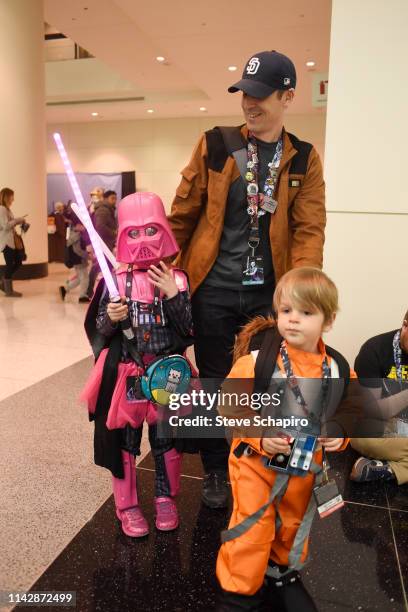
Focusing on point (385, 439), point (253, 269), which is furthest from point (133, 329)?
point (385, 439)

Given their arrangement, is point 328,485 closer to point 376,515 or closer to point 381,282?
point 376,515

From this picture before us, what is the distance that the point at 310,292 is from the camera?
4.51 ft

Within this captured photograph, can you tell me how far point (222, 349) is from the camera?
209 centimetres

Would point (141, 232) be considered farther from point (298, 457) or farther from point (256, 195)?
point (298, 457)

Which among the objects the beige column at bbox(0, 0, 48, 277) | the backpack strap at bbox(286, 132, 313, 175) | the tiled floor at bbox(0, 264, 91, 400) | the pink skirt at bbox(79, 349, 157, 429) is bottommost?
the tiled floor at bbox(0, 264, 91, 400)

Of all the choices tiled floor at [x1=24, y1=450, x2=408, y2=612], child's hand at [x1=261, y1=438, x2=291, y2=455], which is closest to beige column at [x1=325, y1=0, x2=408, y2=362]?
tiled floor at [x1=24, y1=450, x2=408, y2=612]

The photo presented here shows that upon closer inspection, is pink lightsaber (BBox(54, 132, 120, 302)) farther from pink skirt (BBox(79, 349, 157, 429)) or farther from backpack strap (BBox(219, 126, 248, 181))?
backpack strap (BBox(219, 126, 248, 181))

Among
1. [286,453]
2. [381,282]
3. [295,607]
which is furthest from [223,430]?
[381,282]

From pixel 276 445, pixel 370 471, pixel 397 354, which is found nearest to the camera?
pixel 276 445

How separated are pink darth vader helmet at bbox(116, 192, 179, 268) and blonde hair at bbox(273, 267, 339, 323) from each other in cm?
52

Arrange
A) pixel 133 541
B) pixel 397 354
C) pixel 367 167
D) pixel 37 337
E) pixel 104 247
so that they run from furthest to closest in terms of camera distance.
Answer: pixel 37 337 → pixel 367 167 → pixel 397 354 → pixel 133 541 → pixel 104 247

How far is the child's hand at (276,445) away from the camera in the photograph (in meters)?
1.34

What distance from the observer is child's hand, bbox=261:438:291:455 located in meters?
1.34

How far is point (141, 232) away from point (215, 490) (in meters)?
1.16
